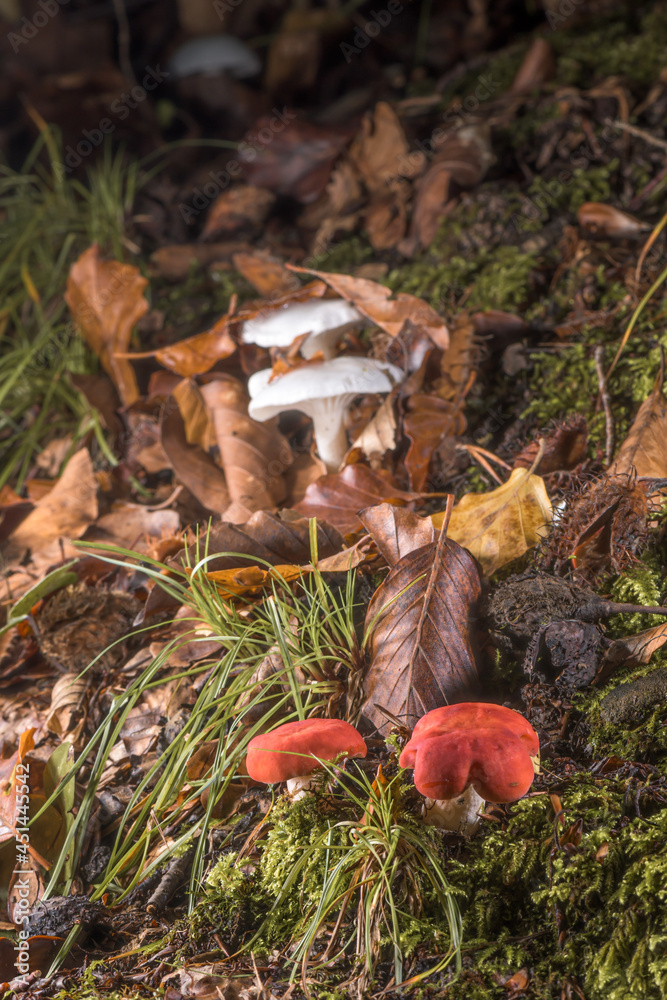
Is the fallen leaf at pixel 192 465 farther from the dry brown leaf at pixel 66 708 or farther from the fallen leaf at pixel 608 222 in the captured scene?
the fallen leaf at pixel 608 222

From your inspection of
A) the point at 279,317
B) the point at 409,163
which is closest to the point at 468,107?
the point at 409,163

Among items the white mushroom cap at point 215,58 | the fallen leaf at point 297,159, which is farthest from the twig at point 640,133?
the white mushroom cap at point 215,58

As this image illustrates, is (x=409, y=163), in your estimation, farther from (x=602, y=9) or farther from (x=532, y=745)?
(x=532, y=745)

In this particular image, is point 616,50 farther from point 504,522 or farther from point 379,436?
point 504,522

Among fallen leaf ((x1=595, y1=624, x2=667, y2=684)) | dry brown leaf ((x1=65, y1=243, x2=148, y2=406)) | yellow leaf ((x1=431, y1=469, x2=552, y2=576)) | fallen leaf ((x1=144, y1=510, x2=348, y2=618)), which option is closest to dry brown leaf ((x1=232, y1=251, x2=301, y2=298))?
dry brown leaf ((x1=65, y1=243, x2=148, y2=406))

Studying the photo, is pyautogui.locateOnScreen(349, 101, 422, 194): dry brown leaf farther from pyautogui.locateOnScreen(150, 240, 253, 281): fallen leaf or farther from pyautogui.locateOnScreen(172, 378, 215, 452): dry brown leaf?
pyautogui.locateOnScreen(172, 378, 215, 452): dry brown leaf
